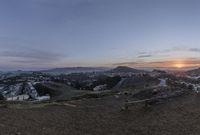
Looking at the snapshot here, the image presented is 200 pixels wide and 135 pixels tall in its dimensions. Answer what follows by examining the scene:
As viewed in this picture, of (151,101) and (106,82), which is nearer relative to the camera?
(151,101)

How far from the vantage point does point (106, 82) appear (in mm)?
69062

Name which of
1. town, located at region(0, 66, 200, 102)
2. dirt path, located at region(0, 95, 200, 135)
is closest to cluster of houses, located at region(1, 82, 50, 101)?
town, located at region(0, 66, 200, 102)

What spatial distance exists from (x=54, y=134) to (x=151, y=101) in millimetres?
7840

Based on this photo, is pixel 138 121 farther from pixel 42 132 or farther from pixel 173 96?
pixel 173 96

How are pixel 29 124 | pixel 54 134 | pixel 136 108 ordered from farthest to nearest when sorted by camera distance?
1. pixel 136 108
2. pixel 29 124
3. pixel 54 134

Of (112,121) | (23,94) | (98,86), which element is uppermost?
(112,121)

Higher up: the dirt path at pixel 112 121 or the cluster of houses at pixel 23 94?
the dirt path at pixel 112 121

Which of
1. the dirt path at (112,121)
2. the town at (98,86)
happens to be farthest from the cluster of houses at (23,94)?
the dirt path at (112,121)

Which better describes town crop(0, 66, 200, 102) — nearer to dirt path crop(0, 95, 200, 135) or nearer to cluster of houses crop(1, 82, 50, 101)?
cluster of houses crop(1, 82, 50, 101)

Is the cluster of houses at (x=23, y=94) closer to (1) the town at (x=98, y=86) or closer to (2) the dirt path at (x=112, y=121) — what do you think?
(1) the town at (x=98, y=86)

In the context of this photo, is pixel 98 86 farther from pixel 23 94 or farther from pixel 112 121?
pixel 112 121

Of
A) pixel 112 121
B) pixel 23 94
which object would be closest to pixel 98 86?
pixel 23 94

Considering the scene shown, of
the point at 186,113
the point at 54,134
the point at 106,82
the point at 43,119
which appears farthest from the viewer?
the point at 106,82

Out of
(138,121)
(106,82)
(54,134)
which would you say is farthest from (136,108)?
(106,82)
